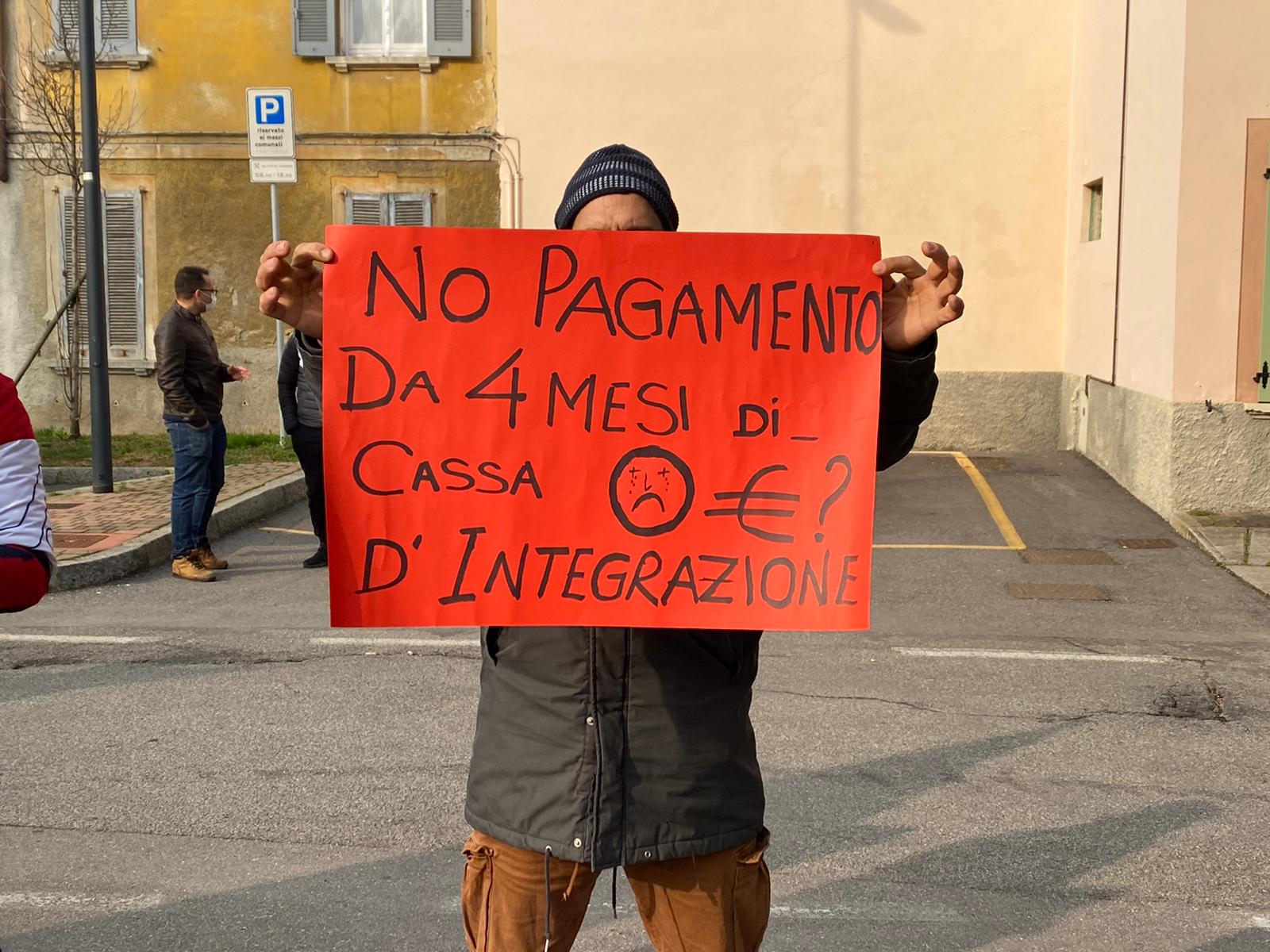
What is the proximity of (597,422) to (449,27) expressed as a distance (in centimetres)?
1414

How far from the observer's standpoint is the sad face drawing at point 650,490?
2.50 metres

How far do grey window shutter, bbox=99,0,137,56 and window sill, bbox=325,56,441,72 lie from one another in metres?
2.25

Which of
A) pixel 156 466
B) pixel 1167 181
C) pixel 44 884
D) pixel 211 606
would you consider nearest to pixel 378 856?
pixel 44 884

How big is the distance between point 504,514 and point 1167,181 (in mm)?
9726

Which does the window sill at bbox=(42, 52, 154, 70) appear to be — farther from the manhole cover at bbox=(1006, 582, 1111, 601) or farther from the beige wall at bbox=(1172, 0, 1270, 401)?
the manhole cover at bbox=(1006, 582, 1111, 601)

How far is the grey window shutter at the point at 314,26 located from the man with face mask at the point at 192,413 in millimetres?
7531

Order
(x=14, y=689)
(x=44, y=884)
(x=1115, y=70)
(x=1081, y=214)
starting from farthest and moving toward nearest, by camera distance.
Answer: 1. (x=1081, y=214)
2. (x=1115, y=70)
3. (x=14, y=689)
4. (x=44, y=884)

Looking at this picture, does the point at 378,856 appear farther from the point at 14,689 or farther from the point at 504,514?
the point at 14,689

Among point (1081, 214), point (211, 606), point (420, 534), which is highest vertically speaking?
point (1081, 214)

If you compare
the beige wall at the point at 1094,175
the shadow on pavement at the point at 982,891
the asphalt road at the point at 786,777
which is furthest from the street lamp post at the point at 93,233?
the beige wall at the point at 1094,175

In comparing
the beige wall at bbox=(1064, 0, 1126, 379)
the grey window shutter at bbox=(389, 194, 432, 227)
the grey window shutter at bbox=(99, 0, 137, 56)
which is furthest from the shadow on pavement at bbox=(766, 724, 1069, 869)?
the grey window shutter at bbox=(99, 0, 137, 56)

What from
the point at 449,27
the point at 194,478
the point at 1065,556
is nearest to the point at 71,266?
the point at 449,27

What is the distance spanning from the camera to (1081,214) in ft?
47.6

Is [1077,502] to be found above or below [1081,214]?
below
